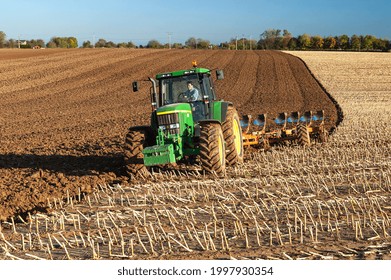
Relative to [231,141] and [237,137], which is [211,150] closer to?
[231,141]

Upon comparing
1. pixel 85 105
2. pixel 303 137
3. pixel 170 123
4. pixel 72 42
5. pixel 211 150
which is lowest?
pixel 85 105

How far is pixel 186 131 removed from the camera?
465 inches

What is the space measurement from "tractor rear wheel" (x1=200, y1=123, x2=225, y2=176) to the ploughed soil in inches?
63.9

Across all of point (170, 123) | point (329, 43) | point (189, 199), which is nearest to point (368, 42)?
point (329, 43)

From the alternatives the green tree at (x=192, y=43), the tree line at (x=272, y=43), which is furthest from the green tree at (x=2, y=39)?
the green tree at (x=192, y=43)

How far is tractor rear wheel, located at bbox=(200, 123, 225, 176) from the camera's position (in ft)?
36.3

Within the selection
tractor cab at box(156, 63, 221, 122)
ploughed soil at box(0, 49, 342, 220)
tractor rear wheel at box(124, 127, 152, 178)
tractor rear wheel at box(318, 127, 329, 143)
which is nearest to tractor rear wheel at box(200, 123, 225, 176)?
tractor cab at box(156, 63, 221, 122)

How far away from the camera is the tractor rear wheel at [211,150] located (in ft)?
36.3

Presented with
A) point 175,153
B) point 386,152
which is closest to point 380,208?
point 175,153

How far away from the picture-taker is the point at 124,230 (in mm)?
7562

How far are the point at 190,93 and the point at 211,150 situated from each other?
5.73 ft

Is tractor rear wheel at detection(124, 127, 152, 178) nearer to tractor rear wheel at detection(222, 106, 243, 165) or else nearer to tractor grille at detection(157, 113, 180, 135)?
tractor grille at detection(157, 113, 180, 135)

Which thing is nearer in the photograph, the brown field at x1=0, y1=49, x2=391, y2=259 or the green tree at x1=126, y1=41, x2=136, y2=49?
the brown field at x1=0, y1=49, x2=391, y2=259

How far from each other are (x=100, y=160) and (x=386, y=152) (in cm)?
638
